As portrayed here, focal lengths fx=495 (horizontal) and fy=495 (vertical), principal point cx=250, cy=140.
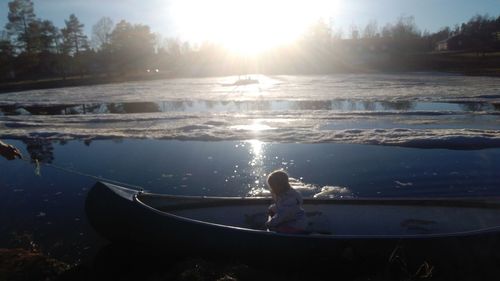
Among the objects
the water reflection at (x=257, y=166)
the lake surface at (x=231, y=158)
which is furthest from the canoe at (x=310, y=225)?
the water reflection at (x=257, y=166)

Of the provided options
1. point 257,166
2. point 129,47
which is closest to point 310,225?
point 257,166

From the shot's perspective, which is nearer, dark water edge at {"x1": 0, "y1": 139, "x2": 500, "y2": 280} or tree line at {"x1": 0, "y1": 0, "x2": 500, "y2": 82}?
dark water edge at {"x1": 0, "y1": 139, "x2": 500, "y2": 280}

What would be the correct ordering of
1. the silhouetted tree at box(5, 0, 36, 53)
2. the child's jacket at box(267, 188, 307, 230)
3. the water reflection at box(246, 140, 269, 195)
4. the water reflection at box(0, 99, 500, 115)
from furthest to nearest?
the silhouetted tree at box(5, 0, 36, 53) < the water reflection at box(0, 99, 500, 115) < the water reflection at box(246, 140, 269, 195) < the child's jacket at box(267, 188, 307, 230)

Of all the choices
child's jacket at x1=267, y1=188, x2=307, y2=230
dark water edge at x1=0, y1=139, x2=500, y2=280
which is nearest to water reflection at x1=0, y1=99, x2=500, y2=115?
dark water edge at x1=0, y1=139, x2=500, y2=280

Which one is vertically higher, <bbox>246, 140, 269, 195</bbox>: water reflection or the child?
the child

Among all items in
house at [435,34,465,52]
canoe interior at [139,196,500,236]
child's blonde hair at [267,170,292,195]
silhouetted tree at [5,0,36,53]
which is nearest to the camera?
child's blonde hair at [267,170,292,195]

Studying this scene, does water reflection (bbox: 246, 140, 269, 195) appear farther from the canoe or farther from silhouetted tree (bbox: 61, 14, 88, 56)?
silhouetted tree (bbox: 61, 14, 88, 56)

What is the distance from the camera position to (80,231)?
26.5 feet

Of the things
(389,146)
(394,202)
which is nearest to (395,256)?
(394,202)

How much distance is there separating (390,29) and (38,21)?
79027 mm

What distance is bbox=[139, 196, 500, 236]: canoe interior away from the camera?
22.6ft

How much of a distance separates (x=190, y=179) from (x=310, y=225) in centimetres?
463

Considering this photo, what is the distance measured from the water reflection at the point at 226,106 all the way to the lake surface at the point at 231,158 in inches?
80.7

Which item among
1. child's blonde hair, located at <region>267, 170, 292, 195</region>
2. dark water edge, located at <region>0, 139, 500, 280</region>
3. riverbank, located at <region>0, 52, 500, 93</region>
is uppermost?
riverbank, located at <region>0, 52, 500, 93</region>
